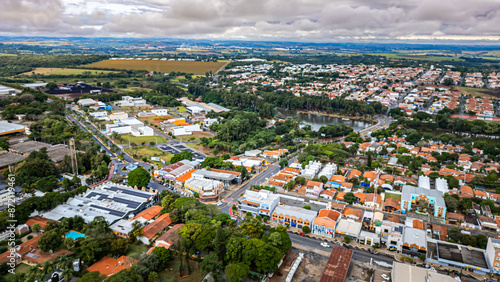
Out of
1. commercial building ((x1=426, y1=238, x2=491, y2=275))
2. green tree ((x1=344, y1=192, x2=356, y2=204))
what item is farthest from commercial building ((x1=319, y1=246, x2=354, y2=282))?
green tree ((x1=344, y1=192, x2=356, y2=204))

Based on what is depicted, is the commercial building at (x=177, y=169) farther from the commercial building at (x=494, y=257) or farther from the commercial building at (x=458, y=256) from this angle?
the commercial building at (x=494, y=257)

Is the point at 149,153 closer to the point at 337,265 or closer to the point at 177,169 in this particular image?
the point at 177,169

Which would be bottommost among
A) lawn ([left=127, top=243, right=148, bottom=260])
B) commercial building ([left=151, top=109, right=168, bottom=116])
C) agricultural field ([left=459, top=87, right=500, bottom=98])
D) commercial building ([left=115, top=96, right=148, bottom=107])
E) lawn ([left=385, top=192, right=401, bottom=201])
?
lawn ([left=127, top=243, right=148, bottom=260])

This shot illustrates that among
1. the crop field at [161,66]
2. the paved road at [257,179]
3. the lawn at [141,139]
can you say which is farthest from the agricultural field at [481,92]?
the crop field at [161,66]

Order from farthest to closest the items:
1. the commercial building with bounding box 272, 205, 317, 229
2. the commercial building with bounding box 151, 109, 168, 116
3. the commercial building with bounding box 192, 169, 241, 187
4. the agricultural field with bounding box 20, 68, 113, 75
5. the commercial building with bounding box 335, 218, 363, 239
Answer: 1. the agricultural field with bounding box 20, 68, 113, 75
2. the commercial building with bounding box 151, 109, 168, 116
3. the commercial building with bounding box 192, 169, 241, 187
4. the commercial building with bounding box 272, 205, 317, 229
5. the commercial building with bounding box 335, 218, 363, 239

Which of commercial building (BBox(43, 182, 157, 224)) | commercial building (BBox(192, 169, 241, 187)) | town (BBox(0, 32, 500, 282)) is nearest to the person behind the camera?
town (BBox(0, 32, 500, 282))

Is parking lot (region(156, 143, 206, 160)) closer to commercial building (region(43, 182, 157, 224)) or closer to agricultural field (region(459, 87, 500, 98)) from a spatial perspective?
commercial building (region(43, 182, 157, 224))

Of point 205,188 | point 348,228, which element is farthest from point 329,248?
point 205,188

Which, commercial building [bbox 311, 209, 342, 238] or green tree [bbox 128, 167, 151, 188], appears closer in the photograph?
commercial building [bbox 311, 209, 342, 238]
